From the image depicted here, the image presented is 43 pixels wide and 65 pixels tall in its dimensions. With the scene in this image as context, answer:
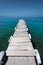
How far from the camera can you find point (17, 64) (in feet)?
17.6

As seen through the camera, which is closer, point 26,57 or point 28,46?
point 26,57

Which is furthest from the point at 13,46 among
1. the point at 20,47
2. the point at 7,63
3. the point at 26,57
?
the point at 7,63

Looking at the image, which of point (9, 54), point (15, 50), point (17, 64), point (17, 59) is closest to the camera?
point (17, 64)

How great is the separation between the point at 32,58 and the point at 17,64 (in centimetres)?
76

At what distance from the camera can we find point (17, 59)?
585 cm

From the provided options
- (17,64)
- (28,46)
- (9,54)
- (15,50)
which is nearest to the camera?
(17,64)

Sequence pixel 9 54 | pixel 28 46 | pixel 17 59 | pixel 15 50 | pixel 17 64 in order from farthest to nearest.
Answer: pixel 28 46, pixel 15 50, pixel 9 54, pixel 17 59, pixel 17 64

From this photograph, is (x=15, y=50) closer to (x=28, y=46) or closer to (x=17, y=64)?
(x=28, y=46)

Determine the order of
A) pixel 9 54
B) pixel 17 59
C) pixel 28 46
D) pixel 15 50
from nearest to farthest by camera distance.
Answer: pixel 17 59 → pixel 9 54 → pixel 15 50 → pixel 28 46

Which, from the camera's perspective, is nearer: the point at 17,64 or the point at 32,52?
the point at 17,64

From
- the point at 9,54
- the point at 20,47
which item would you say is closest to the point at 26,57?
the point at 9,54

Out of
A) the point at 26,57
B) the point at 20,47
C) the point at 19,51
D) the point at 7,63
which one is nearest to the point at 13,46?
the point at 20,47

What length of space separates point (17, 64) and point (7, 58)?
651 mm

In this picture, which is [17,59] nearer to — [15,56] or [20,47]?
[15,56]
